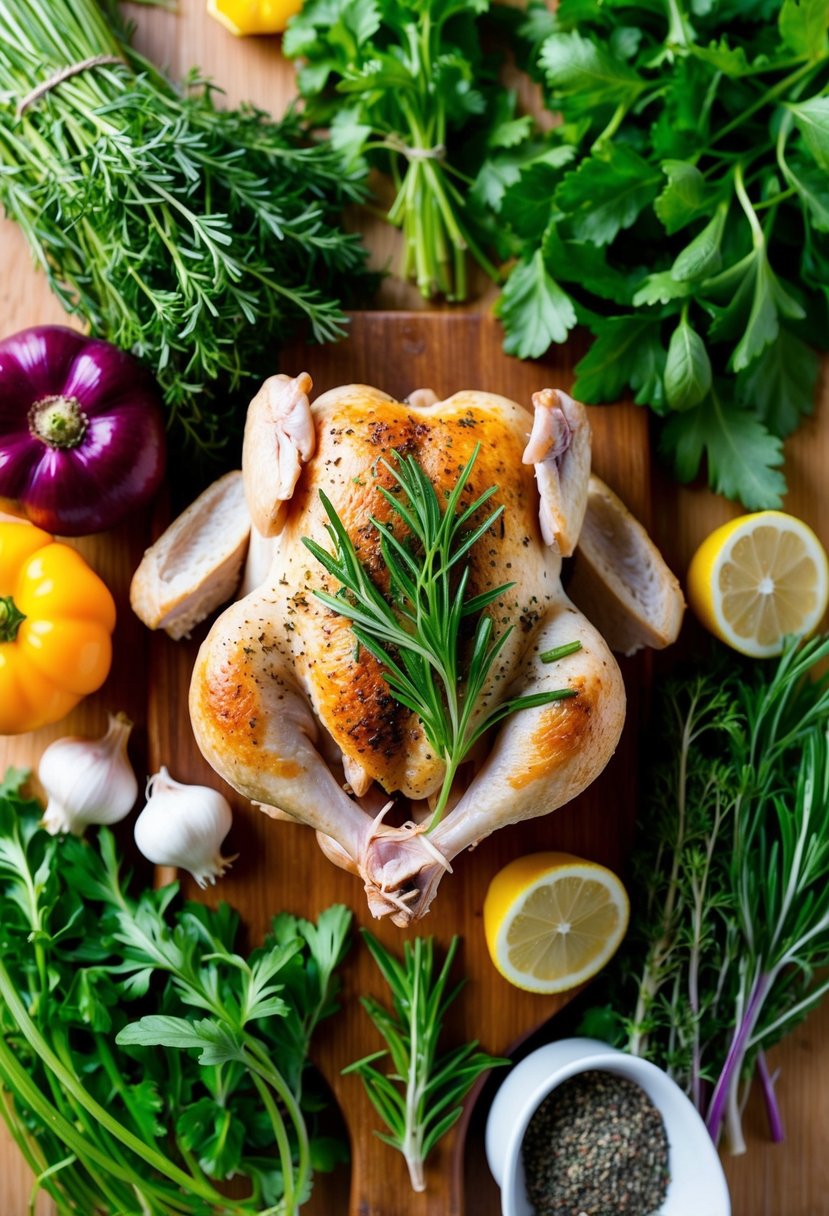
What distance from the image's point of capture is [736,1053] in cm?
206

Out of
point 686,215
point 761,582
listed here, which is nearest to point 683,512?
point 761,582

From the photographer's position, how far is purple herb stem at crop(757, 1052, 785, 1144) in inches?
85.8

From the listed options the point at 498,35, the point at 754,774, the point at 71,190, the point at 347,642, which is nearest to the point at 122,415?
the point at 71,190

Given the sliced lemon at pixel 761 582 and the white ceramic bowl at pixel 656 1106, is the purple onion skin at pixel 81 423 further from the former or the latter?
the white ceramic bowl at pixel 656 1106

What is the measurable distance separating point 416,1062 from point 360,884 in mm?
339

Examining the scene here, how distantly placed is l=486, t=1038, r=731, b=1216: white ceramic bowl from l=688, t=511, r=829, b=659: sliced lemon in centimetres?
83

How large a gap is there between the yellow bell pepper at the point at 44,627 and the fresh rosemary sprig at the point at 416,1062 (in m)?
0.75

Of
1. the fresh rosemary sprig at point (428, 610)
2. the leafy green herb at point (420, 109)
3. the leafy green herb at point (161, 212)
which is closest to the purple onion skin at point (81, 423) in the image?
the leafy green herb at point (161, 212)

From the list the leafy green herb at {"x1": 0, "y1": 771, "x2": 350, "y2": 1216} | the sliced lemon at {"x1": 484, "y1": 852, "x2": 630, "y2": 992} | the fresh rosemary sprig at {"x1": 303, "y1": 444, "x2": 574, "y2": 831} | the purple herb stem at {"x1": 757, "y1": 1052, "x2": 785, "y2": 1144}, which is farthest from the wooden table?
the fresh rosemary sprig at {"x1": 303, "y1": 444, "x2": 574, "y2": 831}

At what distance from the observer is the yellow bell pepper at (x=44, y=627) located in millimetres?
1999

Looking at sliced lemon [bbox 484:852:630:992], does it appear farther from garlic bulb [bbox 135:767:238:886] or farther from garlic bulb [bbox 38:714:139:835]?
garlic bulb [bbox 38:714:139:835]

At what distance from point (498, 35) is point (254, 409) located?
3.59ft

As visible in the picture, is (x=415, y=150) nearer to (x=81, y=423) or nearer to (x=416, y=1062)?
(x=81, y=423)

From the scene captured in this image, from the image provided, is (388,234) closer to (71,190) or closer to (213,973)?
(71,190)
